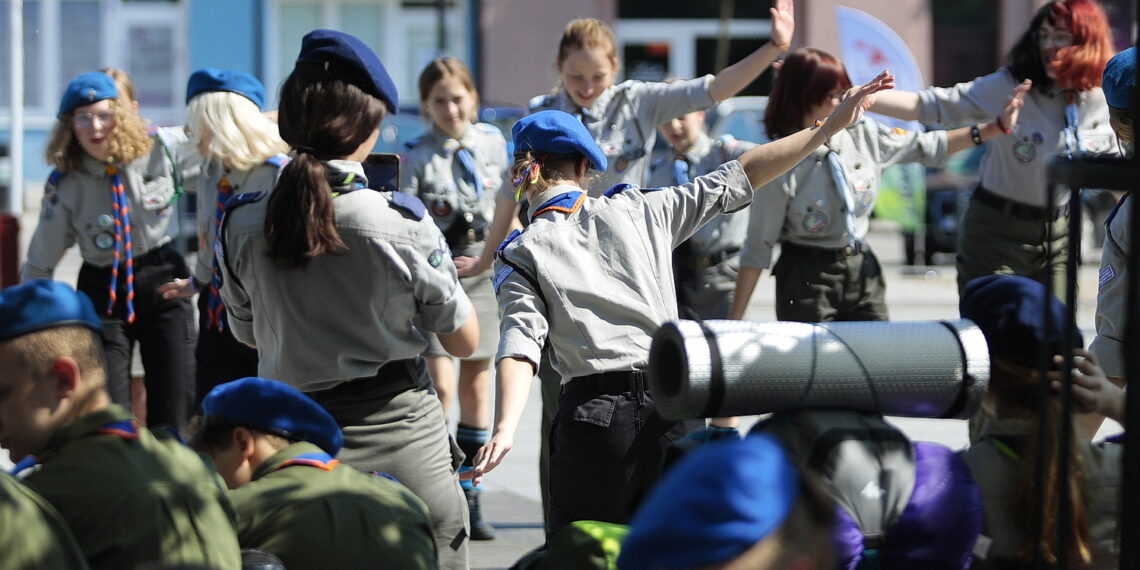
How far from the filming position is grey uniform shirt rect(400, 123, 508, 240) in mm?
6371

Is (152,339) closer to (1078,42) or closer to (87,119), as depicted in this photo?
(87,119)

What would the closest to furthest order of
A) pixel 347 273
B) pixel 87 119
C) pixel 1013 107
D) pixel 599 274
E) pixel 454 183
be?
1. pixel 347 273
2. pixel 599 274
3. pixel 1013 107
4. pixel 87 119
5. pixel 454 183

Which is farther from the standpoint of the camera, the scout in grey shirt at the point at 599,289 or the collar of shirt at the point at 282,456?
the scout in grey shirt at the point at 599,289

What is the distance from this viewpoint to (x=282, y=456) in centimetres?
309

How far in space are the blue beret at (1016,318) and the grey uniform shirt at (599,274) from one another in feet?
3.38

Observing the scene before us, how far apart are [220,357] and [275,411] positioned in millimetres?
2149

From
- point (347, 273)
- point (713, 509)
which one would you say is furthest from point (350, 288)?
point (713, 509)

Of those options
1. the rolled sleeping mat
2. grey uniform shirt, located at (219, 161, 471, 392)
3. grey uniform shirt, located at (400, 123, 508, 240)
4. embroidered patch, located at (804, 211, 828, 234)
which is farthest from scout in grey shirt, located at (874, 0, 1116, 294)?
the rolled sleeping mat

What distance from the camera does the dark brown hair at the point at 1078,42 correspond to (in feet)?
18.4

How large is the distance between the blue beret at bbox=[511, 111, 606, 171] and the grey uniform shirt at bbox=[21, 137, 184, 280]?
2602 millimetres

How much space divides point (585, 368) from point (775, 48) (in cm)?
152

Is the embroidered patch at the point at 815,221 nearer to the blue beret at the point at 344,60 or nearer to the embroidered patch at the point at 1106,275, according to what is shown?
the embroidered patch at the point at 1106,275

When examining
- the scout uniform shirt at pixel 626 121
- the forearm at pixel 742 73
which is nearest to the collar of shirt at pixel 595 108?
the scout uniform shirt at pixel 626 121

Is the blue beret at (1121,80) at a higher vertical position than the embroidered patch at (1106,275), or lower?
higher
